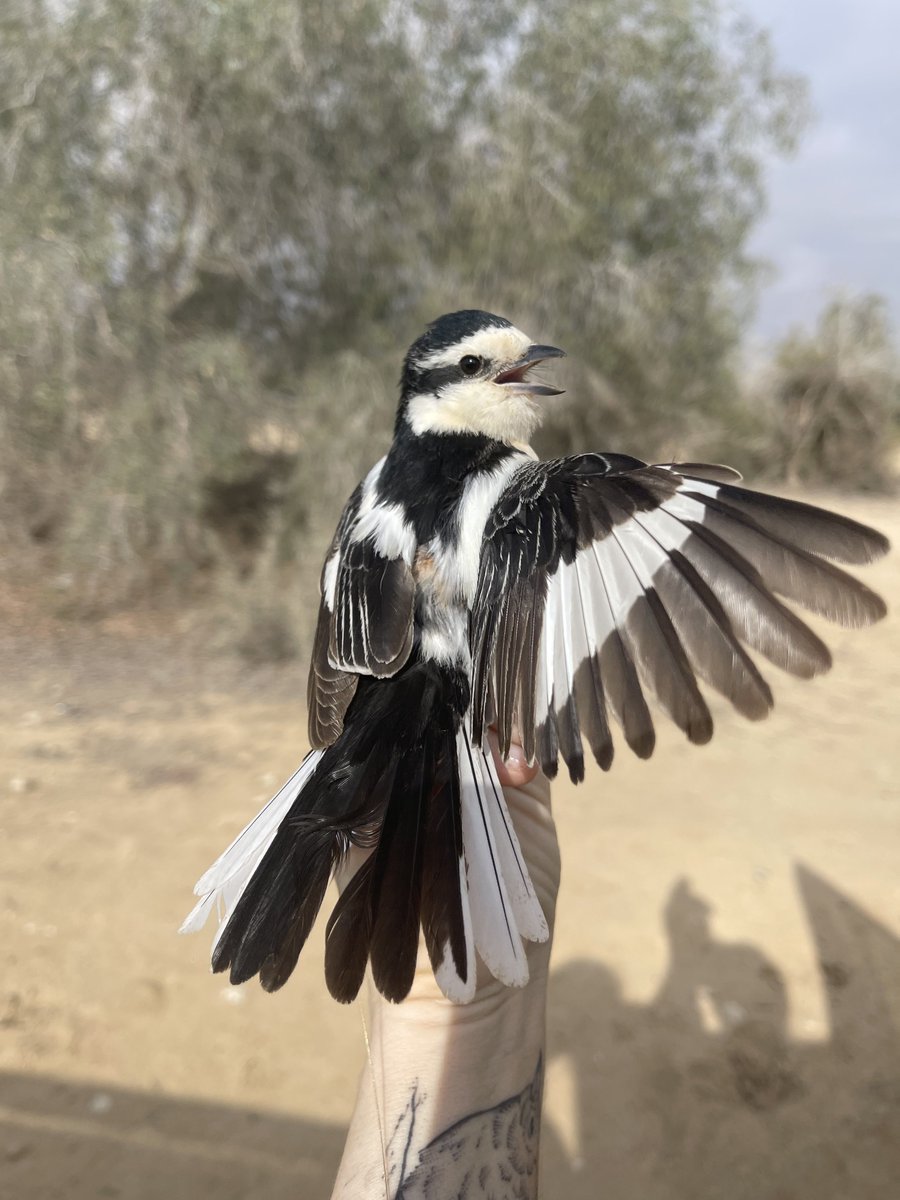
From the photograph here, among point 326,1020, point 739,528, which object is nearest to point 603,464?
point 739,528

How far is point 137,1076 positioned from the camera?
239 centimetres

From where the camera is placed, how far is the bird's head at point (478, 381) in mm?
2035

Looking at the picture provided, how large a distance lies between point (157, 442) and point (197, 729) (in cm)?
227

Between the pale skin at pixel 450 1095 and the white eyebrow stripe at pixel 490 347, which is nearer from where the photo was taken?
the pale skin at pixel 450 1095

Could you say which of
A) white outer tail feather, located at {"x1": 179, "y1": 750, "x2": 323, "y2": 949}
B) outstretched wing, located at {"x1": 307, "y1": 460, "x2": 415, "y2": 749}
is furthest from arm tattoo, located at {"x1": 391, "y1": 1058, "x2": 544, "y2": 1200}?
outstretched wing, located at {"x1": 307, "y1": 460, "x2": 415, "y2": 749}

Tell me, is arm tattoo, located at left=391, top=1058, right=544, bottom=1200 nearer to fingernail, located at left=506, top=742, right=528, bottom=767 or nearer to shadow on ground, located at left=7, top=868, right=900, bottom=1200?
fingernail, located at left=506, top=742, right=528, bottom=767

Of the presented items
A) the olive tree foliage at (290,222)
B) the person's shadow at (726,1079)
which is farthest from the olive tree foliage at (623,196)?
the person's shadow at (726,1079)

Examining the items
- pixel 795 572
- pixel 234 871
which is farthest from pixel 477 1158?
pixel 795 572

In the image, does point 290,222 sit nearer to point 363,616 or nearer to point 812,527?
point 363,616

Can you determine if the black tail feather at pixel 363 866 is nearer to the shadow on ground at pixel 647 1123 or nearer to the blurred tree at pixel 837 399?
the shadow on ground at pixel 647 1123

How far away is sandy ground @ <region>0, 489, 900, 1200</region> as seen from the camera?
7.32 feet

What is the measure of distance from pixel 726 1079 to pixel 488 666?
1.77 metres

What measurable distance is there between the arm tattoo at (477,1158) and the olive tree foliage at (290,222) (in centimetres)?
478

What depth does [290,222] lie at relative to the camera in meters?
6.44
